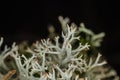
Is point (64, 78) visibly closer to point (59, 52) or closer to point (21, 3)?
point (59, 52)

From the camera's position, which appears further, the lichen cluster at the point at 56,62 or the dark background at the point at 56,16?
the dark background at the point at 56,16

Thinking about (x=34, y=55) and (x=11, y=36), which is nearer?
(x=34, y=55)

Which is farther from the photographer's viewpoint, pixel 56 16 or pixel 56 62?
pixel 56 16

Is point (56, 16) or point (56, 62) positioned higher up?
point (56, 16)

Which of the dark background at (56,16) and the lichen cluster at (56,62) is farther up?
the dark background at (56,16)

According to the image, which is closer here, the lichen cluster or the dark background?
the lichen cluster

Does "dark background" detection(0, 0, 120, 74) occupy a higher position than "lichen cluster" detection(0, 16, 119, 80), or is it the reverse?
"dark background" detection(0, 0, 120, 74)

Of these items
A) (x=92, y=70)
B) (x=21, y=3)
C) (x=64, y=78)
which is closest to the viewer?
(x=64, y=78)

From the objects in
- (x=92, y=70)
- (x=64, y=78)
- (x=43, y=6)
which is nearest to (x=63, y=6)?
(x=43, y=6)
